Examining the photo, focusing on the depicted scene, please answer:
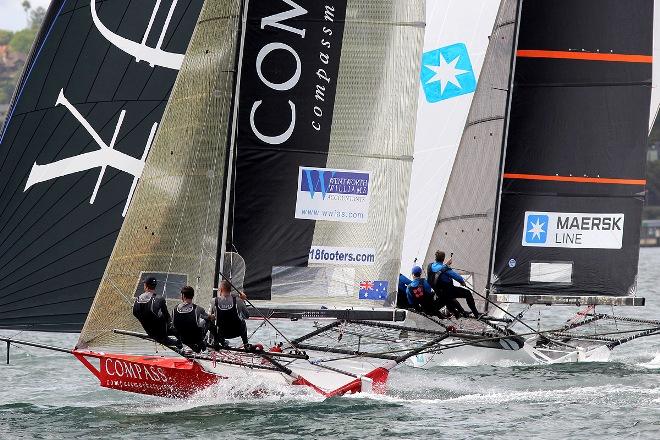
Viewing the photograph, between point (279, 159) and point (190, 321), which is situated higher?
point (279, 159)

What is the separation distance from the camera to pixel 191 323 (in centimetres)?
A: 1450

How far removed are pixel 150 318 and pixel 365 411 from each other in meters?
→ 2.38

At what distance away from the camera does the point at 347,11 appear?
15648 mm

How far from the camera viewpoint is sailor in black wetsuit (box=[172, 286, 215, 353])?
14.5 metres

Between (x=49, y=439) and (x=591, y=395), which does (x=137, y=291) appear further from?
(x=591, y=395)

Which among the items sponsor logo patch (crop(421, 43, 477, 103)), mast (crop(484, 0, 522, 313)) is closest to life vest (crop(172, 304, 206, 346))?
mast (crop(484, 0, 522, 313))

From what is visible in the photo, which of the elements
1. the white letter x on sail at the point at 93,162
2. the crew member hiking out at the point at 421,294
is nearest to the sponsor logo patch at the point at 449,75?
the crew member hiking out at the point at 421,294

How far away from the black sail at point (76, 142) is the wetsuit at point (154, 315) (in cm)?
95

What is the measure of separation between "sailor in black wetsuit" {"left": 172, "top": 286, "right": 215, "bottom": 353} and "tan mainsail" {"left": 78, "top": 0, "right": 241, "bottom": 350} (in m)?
0.54

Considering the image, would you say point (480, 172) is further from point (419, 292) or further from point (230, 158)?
point (230, 158)

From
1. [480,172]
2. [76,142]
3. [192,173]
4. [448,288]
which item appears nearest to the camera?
[192,173]

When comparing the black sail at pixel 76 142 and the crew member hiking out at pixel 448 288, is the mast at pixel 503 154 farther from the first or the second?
the black sail at pixel 76 142

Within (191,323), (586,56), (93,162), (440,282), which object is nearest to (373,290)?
(440,282)

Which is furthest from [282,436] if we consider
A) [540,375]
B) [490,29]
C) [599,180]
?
[490,29]
